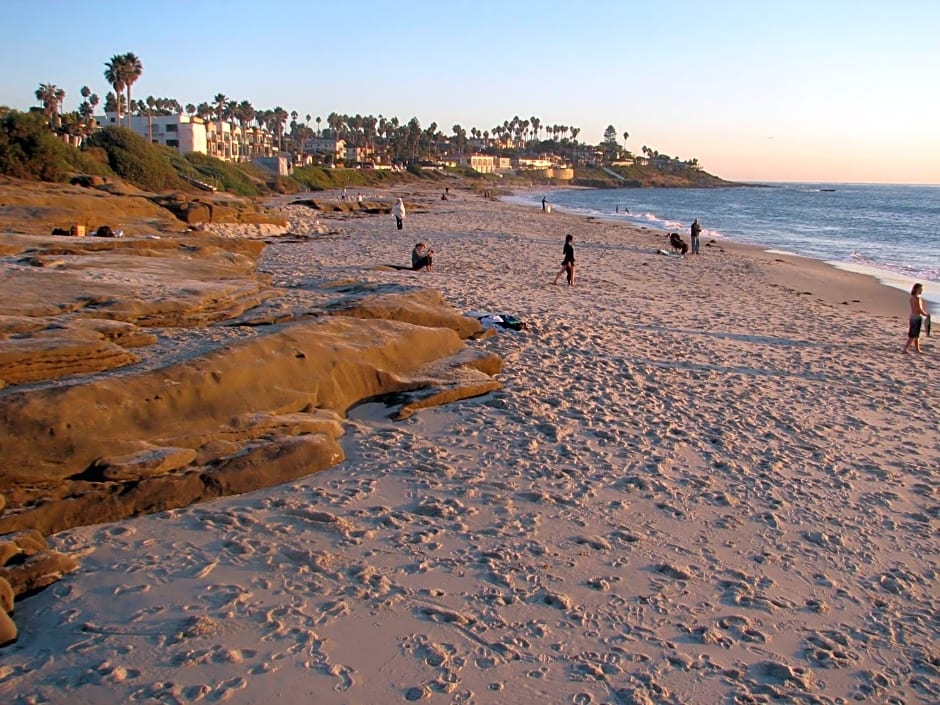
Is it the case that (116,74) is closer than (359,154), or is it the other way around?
(116,74)

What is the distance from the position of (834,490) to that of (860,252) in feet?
105

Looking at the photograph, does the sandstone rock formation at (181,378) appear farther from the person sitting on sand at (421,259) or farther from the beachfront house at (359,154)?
the beachfront house at (359,154)

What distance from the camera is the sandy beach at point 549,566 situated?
12.4 feet

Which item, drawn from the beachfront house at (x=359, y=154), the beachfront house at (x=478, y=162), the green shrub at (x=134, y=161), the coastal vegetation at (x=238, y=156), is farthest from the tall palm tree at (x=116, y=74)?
the beachfront house at (x=478, y=162)

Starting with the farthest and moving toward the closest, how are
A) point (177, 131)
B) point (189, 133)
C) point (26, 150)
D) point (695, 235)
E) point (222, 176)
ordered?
1. point (177, 131)
2. point (189, 133)
3. point (222, 176)
4. point (26, 150)
5. point (695, 235)

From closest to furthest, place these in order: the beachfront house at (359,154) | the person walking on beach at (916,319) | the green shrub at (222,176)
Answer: the person walking on beach at (916,319) → the green shrub at (222,176) → the beachfront house at (359,154)

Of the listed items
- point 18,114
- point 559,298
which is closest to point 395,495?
point 559,298

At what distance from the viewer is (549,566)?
4883mm

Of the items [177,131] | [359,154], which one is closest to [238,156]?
[177,131]

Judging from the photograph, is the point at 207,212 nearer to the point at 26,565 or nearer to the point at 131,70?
the point at 26,565

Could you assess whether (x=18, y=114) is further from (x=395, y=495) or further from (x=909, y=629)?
(x=909, y=629)

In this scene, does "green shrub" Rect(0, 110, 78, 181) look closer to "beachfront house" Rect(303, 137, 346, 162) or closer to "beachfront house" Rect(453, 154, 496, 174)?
"beachfront house" Rect(303, 137, 346, 162)

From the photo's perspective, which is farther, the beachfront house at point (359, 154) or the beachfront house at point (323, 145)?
the beachfront house at point (323, 145)

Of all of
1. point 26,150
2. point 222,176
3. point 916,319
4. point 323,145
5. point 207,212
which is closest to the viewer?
point 916,319
